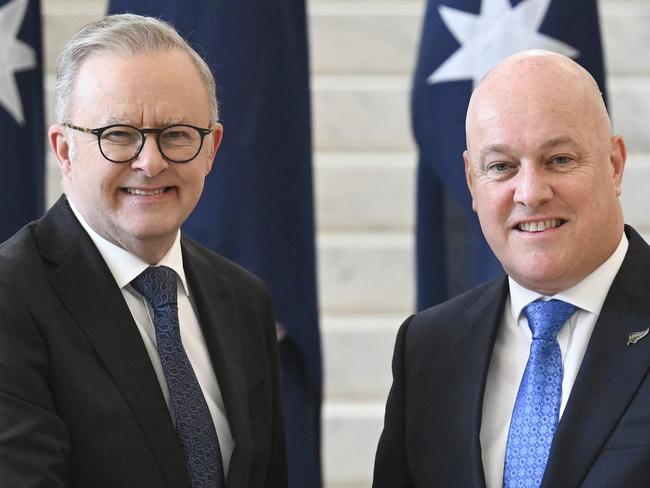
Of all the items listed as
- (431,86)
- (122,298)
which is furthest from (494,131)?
(431,86)

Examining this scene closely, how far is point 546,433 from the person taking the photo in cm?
209

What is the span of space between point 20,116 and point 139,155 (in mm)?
1802

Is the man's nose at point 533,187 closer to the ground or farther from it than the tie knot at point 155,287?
farther from it

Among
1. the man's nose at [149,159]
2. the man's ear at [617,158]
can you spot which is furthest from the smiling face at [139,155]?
the man's ear at [617,158]

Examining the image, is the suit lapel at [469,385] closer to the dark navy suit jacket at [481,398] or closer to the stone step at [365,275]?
the dark navy suit jacket at [481,398]

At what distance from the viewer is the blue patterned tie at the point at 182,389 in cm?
211

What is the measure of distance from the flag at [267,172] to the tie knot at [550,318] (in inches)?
58.0

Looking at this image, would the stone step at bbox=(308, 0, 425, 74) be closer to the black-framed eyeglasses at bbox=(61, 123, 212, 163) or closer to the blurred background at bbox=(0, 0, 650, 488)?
the blurred background at bbox=(0, 0, 650, 488)

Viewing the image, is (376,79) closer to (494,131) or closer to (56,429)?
(494,131)

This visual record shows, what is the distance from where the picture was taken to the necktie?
6.85ft

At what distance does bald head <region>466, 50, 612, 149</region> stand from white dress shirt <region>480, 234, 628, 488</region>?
0.83ft

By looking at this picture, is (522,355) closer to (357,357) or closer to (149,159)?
(149,159)

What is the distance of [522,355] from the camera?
7.27 ft

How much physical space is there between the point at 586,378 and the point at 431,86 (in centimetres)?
172
